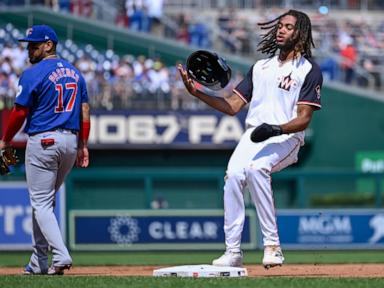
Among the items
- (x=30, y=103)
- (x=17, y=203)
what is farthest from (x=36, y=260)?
(x=17, y=203)

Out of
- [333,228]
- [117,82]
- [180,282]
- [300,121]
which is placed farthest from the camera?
[117,82]

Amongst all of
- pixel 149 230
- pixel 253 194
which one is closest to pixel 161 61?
pixel 149 230

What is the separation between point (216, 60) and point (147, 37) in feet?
53.3

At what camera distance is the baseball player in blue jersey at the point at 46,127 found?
26.2 ft

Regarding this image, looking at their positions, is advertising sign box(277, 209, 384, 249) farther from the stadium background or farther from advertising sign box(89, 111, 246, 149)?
advertising sign box(89, 111, 246, 149)

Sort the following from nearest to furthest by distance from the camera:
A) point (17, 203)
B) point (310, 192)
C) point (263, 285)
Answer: point (263, 285) → point (17, 203) → point (310, 192)

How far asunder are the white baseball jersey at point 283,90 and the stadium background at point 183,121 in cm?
754

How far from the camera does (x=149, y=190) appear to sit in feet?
52.3

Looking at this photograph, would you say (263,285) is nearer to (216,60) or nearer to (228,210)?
(228,210)

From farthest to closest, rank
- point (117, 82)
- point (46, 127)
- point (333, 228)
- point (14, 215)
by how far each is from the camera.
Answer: point (117, 82) → point (333, 228) → point (14, 215) → point (46, 127)

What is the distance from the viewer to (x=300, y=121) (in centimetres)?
775

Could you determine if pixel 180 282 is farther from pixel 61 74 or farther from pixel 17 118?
pixel 61 74

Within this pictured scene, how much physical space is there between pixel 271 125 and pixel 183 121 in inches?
555

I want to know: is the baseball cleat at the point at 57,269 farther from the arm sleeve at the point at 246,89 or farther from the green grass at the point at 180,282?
the arm sleeve at the point at 246,89
